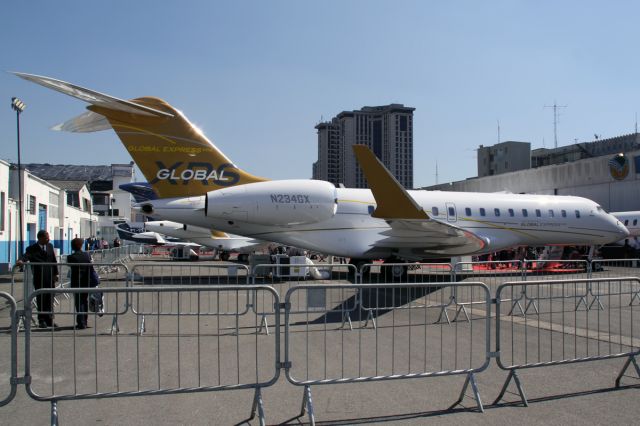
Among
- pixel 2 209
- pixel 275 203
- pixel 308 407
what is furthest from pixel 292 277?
pixel 308 407

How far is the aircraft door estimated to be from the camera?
62.8 ft

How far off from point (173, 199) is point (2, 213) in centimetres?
1041

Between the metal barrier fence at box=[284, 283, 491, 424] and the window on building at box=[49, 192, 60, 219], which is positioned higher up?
the window on building at box=[49, 192, 60, 219]

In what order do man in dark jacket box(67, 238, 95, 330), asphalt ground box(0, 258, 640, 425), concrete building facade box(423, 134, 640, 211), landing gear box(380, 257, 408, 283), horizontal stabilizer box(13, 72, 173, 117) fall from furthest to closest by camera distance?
concrete building facade box(423, 134, 640, 211) < landing gear box(380, 257, 408, 283) < horizontal stabilizer box(13, 72, 173, 117) < man in dark jacket box(67, 238, 95, 330) < asphalt ground box(0, 258, 640, 425)

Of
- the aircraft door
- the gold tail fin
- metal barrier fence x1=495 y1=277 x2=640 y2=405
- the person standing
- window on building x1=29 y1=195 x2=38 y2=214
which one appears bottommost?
metal barrier fence x1=495 y1=277 x2=640 y2=405

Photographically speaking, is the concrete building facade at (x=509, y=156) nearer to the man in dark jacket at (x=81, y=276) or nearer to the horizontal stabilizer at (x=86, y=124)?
the horizontal stabilizer at (x=86, y=124)

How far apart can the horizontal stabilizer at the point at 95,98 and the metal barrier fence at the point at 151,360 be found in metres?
7.10

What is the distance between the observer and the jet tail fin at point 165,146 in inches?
668

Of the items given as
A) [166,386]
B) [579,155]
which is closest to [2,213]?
[166,386]

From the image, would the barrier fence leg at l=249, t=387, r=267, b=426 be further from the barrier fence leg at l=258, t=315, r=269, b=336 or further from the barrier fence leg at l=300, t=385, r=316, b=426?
the barrier fence leg at l=258, t=315, r=269, b=336

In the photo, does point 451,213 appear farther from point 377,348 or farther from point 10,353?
point 10,353

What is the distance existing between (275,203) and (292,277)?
296cm

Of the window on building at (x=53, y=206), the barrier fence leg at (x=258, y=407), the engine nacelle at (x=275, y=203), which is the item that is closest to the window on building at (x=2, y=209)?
the window on building at (x=53, y=206)

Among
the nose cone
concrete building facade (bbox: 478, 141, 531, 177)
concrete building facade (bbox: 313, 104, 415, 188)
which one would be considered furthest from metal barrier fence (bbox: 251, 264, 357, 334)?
concrete building facade (bbox: 313, 104, 415, 188)
